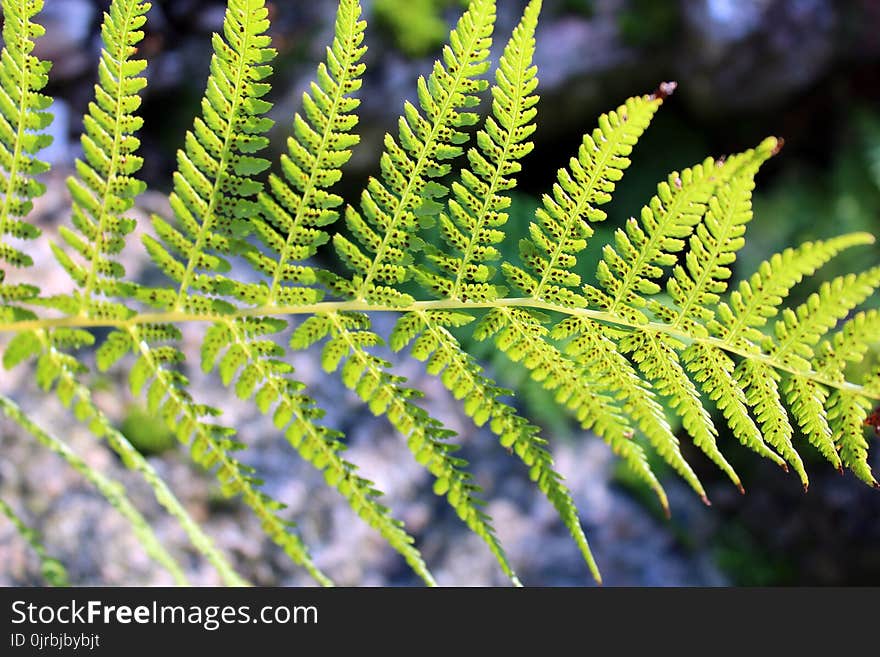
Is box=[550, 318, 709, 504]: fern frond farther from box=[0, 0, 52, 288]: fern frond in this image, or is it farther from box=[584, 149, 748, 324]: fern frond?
box=[0, 0, 52, 288]: fern frond

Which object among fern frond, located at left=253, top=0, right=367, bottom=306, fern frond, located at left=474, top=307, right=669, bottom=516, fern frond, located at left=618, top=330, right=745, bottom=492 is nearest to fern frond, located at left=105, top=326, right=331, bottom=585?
fern frond, located at left=253, top=0, right=367, bottom=306

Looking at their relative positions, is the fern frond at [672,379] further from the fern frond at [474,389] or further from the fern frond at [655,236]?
the fern frond at [474,389]

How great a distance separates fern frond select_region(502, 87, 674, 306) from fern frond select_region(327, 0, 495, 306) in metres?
0.15

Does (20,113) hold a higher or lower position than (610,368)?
higher

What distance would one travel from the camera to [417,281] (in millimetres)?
994

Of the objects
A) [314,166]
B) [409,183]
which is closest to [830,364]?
[409,183]

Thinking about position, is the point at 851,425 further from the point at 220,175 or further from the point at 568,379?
the point at 220,175

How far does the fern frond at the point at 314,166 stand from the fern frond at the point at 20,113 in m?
0.29

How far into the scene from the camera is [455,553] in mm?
3924

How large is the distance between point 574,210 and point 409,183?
236 millimetres

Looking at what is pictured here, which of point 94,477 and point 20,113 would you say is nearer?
point 20,113

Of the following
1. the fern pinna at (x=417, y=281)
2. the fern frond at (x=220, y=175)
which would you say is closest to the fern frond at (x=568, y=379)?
the fern pinna at (x=417, y=281)

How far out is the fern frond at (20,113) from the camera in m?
0.91

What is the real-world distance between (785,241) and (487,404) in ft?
16.5
